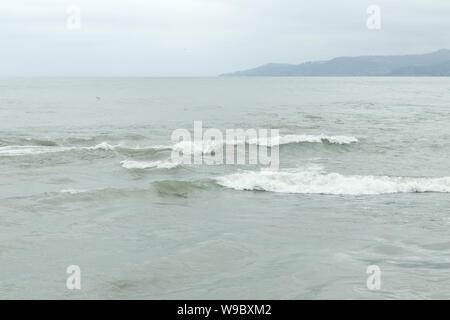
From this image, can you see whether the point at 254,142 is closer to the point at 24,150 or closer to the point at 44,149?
the point at 44,149

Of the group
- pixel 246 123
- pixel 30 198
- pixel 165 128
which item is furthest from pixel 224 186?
pixel 246 123

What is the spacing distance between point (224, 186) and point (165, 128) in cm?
1991

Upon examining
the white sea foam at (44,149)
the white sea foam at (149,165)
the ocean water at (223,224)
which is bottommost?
the ocean water at (223,224)

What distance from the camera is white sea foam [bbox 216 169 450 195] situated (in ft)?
54.5

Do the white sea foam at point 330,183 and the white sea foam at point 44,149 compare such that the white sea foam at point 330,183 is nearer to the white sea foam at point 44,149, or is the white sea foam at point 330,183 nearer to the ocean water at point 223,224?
the ocean water at point 223,224

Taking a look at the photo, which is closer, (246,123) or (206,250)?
(206,250)

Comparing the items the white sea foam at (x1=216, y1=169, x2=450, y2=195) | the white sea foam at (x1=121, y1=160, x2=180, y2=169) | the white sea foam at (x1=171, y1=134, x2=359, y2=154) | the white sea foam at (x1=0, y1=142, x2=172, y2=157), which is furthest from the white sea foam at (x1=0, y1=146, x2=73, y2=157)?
the white sea foam at (x1=216, y1=169, x2=450, y2=195)

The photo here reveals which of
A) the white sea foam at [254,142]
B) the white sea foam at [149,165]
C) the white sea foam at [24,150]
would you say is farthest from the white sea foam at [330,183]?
the white sea foam at [24,150]

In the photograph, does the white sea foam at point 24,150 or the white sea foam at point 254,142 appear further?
the white sea foam at point 254,142

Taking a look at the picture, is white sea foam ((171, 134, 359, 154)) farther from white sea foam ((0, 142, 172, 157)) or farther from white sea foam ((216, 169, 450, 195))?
white sea foam ((216, 169, 450, 195))

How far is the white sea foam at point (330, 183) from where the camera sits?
16609mm

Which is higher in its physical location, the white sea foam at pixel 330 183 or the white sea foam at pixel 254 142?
the white sea foam at pixel 254 142
